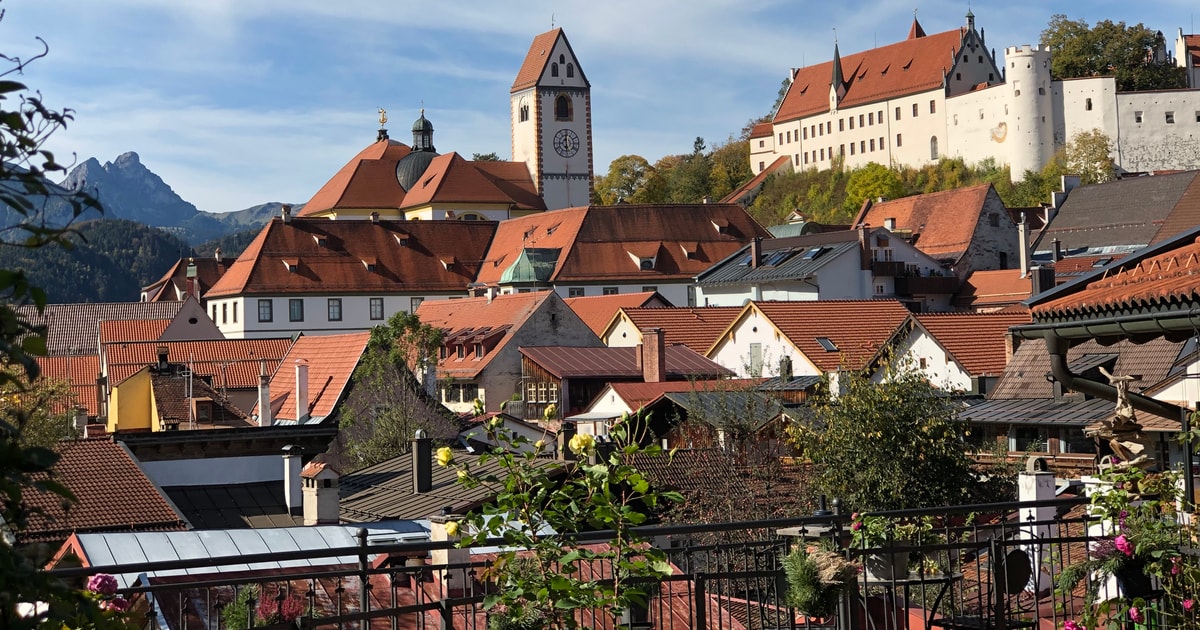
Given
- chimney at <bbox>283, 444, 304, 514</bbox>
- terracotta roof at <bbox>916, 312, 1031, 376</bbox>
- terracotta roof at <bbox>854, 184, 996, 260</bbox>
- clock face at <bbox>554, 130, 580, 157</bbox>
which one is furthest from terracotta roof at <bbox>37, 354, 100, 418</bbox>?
clock face at <bbox>554, 130, 580, 157</bbox>

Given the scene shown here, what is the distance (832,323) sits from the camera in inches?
1924

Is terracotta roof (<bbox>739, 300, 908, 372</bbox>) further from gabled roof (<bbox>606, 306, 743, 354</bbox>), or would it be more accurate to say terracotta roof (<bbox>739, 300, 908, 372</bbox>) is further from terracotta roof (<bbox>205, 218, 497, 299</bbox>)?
terracotta roof (<bbox>205, 218, 497, 299</bbox>)

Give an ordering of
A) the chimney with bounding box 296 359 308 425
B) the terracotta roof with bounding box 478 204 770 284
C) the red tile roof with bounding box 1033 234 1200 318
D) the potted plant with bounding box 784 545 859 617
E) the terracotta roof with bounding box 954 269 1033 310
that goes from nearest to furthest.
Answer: the red tile roof with bounding box 1033 234 1200 318, the potted plant with bounding box 784 545 859 617, the chimney with bounding box 296 359 308 425, the terracotta roof with bounding box 954 269 1033 310, the terracotta roof with bounding box 478 204 770 284

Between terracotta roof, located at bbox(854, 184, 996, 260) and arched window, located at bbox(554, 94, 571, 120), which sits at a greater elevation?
arched window, located at bbox(554, 94, 571, 120)

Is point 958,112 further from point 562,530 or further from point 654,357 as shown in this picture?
point 562,530

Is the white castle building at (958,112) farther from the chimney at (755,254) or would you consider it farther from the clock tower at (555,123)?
the chimney at (755,254)

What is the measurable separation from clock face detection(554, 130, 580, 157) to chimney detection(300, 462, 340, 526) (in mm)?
88952

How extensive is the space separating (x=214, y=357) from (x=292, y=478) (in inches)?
1038

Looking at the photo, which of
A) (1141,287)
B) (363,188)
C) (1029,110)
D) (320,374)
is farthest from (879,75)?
(1141,287)

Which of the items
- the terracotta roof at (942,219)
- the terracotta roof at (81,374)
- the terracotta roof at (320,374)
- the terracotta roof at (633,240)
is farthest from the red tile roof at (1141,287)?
the terracotta roof at (633,240)

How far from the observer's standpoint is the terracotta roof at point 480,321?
5544cm

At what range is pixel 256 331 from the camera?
81875 mm

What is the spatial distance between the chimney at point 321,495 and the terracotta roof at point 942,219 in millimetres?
56642

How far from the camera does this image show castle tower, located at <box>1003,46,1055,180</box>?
102m
